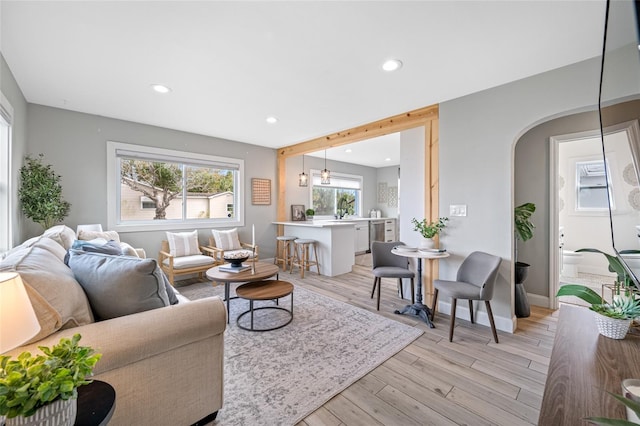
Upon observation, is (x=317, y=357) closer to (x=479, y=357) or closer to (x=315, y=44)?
(x=479, y=357)

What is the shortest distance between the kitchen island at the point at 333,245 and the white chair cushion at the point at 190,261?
1.82 metres

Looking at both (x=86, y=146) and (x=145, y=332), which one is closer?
(x=145, y=332)

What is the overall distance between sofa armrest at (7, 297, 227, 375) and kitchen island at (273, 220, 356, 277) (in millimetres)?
3286

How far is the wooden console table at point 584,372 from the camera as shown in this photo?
78 centimetres

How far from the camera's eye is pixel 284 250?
213 inches

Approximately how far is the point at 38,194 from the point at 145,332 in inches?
114

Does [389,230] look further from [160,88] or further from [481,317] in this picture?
[160,88]

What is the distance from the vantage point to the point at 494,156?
2.76 metres

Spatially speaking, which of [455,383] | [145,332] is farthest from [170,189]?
[455,383]

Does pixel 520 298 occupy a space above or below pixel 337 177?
below

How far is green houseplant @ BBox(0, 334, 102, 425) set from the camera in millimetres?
695

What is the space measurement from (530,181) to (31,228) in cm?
625

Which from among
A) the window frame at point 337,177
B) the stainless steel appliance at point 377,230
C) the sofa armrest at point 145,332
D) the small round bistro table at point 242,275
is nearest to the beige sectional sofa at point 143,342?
the sofa armrest at point 145,332

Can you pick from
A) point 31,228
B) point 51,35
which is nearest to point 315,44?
point 51,35
